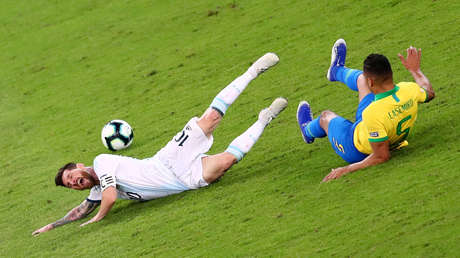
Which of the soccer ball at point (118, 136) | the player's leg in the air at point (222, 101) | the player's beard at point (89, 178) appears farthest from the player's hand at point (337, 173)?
the soccer ball at point (118, 136)

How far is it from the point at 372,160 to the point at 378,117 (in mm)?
365

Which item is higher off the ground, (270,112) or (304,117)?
(270,112)

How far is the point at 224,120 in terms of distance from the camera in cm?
730

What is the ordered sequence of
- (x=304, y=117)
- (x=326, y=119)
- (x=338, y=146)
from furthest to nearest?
(x=304, y=117) → (x=326, y=119) → (x=338, y=146)

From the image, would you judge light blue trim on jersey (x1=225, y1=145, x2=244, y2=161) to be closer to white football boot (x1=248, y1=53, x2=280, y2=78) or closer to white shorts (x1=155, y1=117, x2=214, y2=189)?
white shorts (x1=155, y1=117, x2=214, y2=189)

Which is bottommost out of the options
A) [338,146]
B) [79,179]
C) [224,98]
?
[338,146]

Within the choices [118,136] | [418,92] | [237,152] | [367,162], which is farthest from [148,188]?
[418,92]

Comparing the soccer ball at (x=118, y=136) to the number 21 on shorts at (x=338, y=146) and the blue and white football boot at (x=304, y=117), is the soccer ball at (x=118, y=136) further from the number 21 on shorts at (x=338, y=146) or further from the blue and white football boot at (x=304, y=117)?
the number 21 on shorts at (x=338, y=146)

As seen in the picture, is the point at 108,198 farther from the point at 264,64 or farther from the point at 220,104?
the point at 264,64

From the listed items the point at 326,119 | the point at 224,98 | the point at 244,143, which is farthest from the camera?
the point at 224,98

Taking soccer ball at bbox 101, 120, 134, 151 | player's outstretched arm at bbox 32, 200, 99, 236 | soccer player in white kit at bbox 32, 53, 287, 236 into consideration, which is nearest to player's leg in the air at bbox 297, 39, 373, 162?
soccer player in white kit at bbox 32, 53, 287, 236

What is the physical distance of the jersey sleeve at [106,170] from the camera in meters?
5.68

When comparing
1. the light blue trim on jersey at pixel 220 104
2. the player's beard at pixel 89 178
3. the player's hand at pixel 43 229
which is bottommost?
the player's hand at pixel 43 229

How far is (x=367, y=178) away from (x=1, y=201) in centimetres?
385
